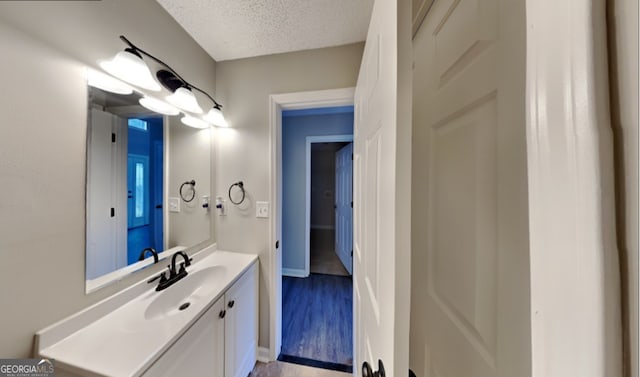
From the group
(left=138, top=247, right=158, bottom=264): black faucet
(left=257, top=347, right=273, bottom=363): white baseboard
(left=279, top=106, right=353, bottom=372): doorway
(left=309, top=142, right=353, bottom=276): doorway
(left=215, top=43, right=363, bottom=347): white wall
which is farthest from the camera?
(left=309, top=142, right=353, bottom=276): doorway

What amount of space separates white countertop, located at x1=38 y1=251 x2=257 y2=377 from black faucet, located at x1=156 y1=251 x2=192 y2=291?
0.04m

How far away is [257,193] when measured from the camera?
1.49 meters

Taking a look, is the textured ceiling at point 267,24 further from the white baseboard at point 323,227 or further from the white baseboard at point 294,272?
the white baseboard at point 323,227

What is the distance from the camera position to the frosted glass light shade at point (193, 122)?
1.14m

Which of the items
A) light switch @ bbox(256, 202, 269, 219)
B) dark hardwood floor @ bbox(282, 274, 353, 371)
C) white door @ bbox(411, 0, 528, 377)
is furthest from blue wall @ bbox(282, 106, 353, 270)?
white door @ bbox(411, 0, 528, 377)

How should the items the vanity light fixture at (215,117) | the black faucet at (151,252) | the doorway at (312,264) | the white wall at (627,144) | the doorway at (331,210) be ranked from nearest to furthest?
the white wall at (627,144) < the black faucet at (151,252) < the vanity light fixture at (215,117) < the doorway at (312,264) < the doorway at (331,210)

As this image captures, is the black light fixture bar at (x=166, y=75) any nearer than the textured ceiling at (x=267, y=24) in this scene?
Yes

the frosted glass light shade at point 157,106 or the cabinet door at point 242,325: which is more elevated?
the frosted glass light shade at point 157,106

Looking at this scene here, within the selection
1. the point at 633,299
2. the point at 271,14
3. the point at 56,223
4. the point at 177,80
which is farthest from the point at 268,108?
the point at 633,299

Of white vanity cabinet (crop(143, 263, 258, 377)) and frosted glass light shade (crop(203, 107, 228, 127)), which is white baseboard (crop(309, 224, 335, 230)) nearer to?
white vanity cabinet (crop(143, 263, 258, 377))

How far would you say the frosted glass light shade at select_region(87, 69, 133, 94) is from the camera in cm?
51

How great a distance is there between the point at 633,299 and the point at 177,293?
58.9 inches

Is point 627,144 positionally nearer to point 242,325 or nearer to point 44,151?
point 44,151

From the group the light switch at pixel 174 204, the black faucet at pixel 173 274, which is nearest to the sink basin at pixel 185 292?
the black faucet at pixel 173 274
